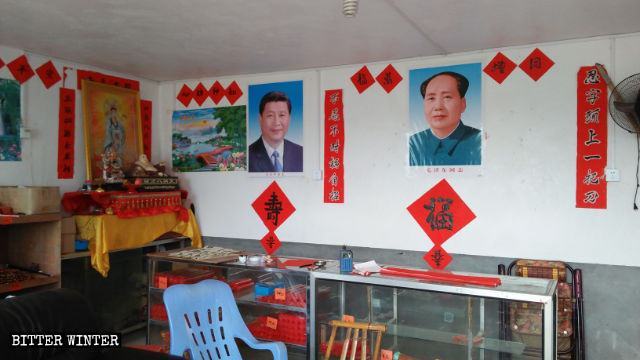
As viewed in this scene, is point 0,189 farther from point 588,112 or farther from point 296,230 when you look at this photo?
point 588,112

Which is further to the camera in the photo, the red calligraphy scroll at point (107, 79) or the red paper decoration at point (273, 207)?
the red paper decoration at point (273, 207)

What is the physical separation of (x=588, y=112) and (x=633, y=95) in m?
0.34

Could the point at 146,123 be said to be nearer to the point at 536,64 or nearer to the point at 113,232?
the point at 113,232

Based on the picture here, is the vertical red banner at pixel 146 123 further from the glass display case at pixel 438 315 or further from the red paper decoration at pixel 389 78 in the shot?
the glass display case at pixel 438 315

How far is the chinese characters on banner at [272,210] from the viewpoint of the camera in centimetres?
500

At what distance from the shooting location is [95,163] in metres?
4.78

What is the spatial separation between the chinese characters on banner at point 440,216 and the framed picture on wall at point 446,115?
27cm

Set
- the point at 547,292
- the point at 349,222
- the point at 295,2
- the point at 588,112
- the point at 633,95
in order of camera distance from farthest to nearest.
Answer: the point at 349,222 → the point at 588,112 → the point at 633,95 → the point at 295,2 → the point at 547,292

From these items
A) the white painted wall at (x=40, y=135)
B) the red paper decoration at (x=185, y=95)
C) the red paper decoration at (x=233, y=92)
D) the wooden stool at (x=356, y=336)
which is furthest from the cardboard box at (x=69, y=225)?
the wooden stool at (x=356, y=336)

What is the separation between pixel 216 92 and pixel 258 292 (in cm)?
263

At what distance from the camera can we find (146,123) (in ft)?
17.9

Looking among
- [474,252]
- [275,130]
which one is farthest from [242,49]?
[474,252]

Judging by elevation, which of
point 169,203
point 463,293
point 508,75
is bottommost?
point 463,293

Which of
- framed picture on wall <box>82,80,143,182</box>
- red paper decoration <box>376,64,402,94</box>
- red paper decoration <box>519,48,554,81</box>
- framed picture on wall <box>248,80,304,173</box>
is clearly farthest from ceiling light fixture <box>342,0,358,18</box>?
framed picture on wall <box>82,80,143,182</box>
